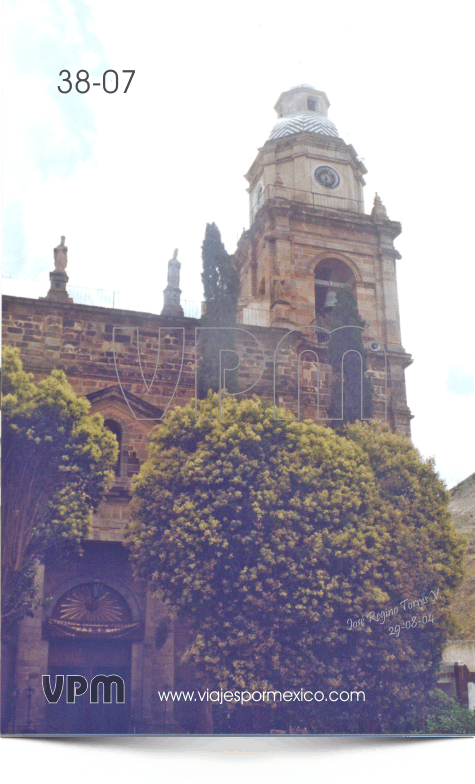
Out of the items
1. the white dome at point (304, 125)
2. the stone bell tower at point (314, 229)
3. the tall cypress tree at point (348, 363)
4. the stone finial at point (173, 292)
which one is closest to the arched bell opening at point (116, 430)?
the stone finial at point (173, 292)

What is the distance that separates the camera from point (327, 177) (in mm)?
19156

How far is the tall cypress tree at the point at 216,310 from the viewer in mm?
13188

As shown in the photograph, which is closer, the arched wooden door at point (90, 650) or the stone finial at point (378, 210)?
the arched wooden door at point (90, 650)

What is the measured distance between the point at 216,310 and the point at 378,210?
5.96 m

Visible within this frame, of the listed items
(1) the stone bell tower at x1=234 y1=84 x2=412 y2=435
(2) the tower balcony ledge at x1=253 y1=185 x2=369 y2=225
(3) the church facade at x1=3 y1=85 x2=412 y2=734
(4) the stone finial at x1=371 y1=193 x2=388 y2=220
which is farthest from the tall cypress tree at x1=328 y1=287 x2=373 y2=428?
(2) the tower balcony ledge at x1=253 y1=185 x2=369 y2=225

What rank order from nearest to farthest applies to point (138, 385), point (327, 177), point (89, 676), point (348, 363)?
point (89, 676), point (138, 385), point (348, 363), point (327, 177)

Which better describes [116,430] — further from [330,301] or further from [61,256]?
[330,301]

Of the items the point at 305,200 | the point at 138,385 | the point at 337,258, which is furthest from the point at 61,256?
the point at 305,200

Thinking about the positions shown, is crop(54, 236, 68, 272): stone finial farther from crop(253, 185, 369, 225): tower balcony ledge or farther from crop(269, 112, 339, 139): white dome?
crop(253, 185, 369, 225): tower balcony ledge

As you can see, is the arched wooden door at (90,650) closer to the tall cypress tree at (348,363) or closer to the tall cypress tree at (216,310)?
the tall cypress tree at (216,310)

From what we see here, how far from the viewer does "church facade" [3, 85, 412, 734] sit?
1107 centimetres

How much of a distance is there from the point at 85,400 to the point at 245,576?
3770mm

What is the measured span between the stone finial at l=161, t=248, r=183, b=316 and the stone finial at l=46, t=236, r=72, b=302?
65.7 inches

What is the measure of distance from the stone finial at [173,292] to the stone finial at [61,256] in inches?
67.9
